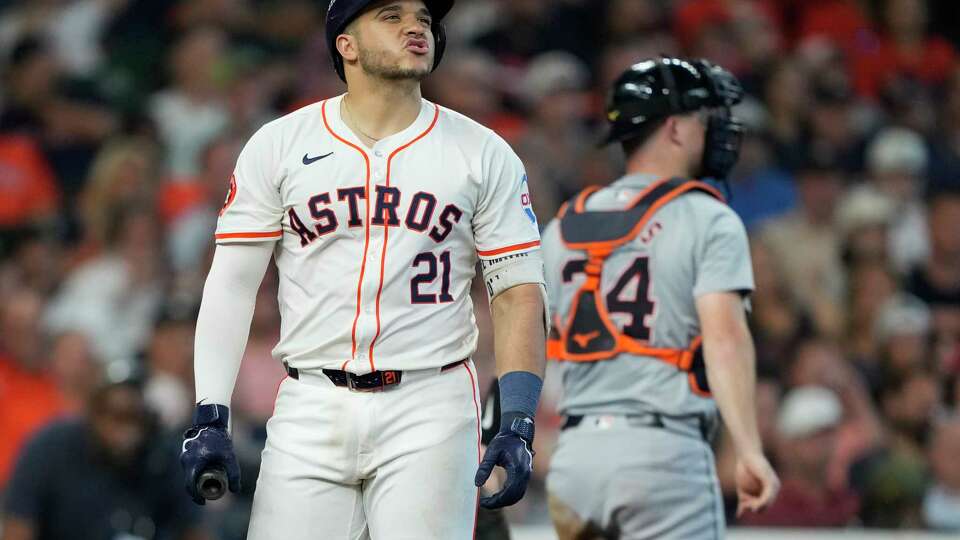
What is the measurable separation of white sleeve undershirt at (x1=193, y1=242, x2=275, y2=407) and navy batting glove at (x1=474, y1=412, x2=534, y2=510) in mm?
682

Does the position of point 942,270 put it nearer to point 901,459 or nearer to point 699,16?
point 901,459

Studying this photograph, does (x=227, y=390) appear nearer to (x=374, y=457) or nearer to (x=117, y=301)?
(x=374, y=457)

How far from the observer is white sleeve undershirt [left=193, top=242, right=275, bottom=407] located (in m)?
3.89

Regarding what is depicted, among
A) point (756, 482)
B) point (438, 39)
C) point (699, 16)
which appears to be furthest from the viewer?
point (699, 16)

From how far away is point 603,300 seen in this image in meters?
4.89

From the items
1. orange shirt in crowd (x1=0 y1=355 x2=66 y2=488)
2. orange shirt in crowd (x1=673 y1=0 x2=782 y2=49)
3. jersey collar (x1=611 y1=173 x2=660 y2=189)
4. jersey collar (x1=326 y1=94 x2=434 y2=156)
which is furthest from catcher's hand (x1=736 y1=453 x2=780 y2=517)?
orange shirt in crowd (x1=673 y1=0 x2=782 y2=49)

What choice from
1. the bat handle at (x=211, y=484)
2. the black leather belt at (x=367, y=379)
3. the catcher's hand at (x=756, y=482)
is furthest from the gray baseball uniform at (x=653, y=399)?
the bat handle at (x=211, y=484)

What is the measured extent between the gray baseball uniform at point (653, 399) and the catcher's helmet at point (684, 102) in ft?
0.92

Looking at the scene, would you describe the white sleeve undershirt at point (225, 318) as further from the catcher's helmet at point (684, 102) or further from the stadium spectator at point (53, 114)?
the stadium spectator at point (53, 114)

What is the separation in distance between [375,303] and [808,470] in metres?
4.26

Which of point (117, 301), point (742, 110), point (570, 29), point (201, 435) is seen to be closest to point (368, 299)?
point (201, 435)

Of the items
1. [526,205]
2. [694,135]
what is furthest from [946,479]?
[526,205]

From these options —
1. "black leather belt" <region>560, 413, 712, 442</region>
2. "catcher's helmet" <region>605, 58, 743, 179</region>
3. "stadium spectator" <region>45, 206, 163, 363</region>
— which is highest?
"catcher's helmet" <region>605, 58, 743, 179</region>

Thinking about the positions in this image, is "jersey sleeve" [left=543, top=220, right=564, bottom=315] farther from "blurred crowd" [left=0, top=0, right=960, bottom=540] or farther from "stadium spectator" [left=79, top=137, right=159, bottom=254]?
"stadium spectator" [left=79, top=137, right=159, bottom=254]
